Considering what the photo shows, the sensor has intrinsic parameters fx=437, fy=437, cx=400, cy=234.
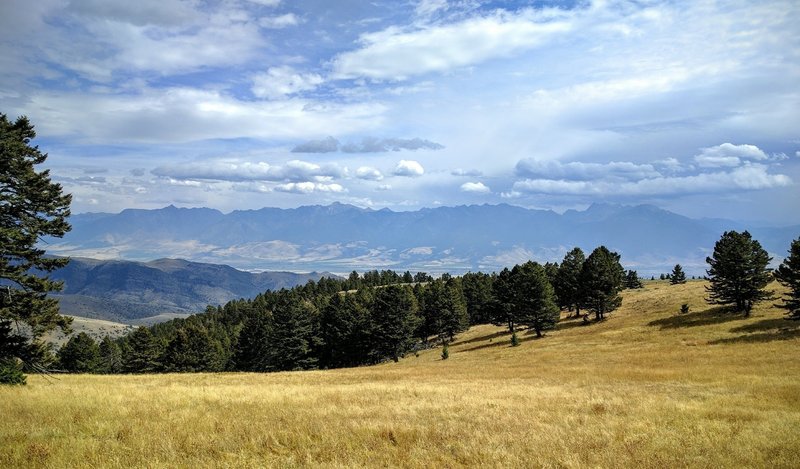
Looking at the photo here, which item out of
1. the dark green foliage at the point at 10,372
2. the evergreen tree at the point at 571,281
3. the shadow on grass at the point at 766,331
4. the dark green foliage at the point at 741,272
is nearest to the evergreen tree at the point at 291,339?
the evergreen tree at the point at 571,281

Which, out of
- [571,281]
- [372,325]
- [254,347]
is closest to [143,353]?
[254,347]

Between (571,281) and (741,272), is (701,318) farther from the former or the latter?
(571,281)

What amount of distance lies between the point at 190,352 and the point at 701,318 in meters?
80.1

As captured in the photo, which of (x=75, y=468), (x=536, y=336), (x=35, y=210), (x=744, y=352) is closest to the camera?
(x=75, y=468)

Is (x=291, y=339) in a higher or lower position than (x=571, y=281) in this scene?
lower

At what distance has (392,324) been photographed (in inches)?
2822

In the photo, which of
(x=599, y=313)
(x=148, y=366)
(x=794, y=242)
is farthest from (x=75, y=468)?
(x=148, y=366)

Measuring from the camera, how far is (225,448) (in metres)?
10.4

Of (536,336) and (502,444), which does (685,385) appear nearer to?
(502,444)

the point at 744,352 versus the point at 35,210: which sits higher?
the point at 35,210

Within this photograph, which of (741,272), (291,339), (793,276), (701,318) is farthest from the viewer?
(291,339)

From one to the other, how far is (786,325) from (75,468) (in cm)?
5836

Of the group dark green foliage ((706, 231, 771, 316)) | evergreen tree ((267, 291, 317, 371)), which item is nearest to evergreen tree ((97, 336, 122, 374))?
evergreen tree ((267, 291, 317, 371))

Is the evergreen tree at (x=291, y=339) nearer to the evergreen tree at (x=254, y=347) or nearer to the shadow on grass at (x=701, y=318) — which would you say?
the evergreen tree at (x=254, y=347)
